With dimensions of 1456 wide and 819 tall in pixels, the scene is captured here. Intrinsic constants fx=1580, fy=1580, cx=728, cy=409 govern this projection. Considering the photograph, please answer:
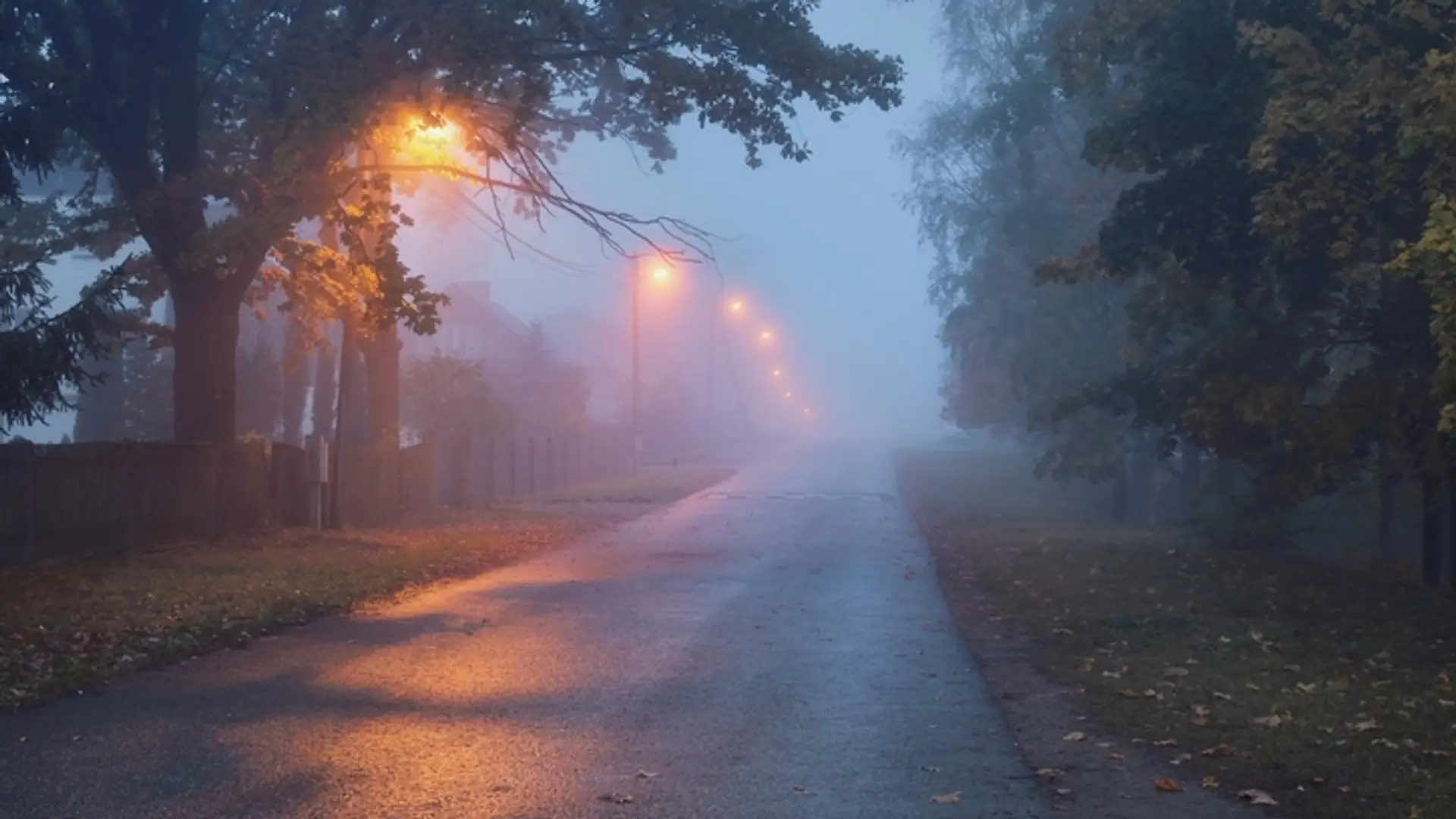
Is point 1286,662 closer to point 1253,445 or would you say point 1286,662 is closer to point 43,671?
point 1253,445

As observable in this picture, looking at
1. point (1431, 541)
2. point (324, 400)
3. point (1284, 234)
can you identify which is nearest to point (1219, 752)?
point (1284, 234)

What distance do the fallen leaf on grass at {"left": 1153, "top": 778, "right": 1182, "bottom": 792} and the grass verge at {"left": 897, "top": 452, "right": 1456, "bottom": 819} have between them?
10 cm

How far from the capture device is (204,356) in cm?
2372

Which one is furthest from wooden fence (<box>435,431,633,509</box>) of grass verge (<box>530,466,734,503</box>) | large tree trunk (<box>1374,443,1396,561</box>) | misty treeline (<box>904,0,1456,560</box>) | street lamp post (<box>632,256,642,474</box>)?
large tree trunk (<box>1374,443,1396,561</box>)

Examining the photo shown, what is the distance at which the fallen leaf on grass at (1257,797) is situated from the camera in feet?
26.5

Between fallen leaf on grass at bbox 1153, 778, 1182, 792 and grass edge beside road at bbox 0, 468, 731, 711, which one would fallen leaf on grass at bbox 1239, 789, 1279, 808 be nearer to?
fallen leaf on grass at bbox 1153, 778, 1182, 792

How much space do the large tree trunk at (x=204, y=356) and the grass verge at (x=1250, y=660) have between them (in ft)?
36.7

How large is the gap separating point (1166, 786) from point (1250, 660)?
197 inches

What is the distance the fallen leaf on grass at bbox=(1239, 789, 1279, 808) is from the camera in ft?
26.5

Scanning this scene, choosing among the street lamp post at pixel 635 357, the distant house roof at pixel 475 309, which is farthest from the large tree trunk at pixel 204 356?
the distant house roof at pixel 475 309

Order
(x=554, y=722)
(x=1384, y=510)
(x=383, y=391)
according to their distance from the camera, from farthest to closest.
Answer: (x=383, y=391) → (x=1384, y=510) → (x=554, y=722)

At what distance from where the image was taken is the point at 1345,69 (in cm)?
1488

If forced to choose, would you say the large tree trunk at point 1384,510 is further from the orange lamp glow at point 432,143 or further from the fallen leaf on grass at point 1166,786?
the orange lamp glow at point 432,143

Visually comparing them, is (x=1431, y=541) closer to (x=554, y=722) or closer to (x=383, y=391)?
(x=554, y=722)
